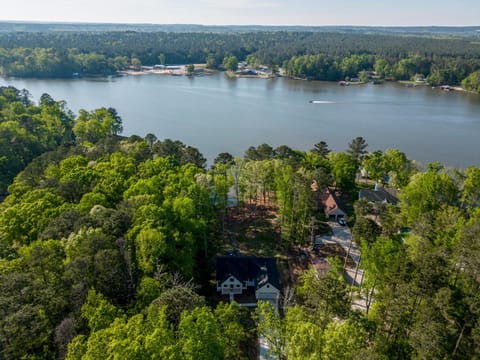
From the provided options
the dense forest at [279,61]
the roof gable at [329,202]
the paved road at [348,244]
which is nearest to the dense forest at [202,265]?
the paved road at [348,244]

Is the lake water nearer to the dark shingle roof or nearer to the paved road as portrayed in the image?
the paved road

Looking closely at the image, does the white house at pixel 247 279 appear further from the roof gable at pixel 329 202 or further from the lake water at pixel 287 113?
the lake water at pixel 287 113

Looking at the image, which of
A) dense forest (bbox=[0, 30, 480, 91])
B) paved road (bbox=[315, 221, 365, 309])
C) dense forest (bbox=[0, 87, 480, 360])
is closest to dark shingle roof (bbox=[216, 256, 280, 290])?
dense forest (bbox=[0, 87, 480, 360])

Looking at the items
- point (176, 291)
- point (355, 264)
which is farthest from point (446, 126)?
point (176, 291)

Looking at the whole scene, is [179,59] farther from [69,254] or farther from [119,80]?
[69,254]

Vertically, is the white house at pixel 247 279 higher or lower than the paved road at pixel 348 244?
higher
